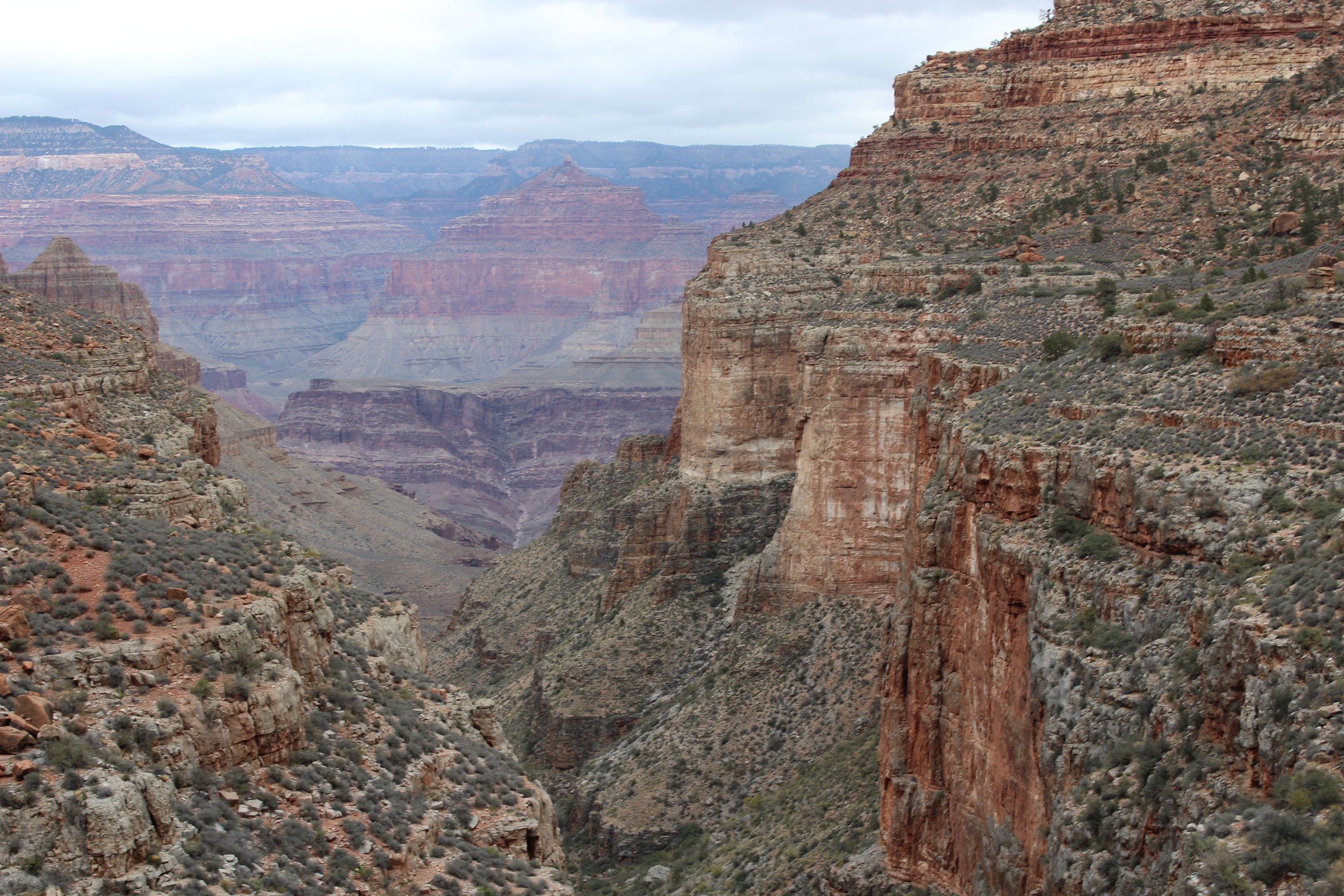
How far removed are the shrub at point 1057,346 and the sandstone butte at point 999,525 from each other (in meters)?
0.07

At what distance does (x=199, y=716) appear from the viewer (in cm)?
2525

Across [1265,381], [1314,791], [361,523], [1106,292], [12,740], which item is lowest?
[361,523]

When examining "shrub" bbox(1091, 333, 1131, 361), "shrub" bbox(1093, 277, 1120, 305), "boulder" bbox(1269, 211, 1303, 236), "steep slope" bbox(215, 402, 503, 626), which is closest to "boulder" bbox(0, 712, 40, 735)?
"shrub" bbox(1091, 333, 1131, 361)

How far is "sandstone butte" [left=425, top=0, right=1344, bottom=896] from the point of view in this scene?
22.1 metres

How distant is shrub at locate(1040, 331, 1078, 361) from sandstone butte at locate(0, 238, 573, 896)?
48.8 feet

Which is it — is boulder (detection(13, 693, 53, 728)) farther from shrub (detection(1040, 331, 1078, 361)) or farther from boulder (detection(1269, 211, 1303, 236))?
boulder (detection(1269, 211, 1303, 236))

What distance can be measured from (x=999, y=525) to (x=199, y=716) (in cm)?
1436

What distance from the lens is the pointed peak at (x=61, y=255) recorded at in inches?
5940

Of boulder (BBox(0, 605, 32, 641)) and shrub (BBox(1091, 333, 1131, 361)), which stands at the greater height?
shrub (BBox(1091, 333, 1131, 361))

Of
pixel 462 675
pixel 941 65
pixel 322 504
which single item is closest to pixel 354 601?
pixel 462 675

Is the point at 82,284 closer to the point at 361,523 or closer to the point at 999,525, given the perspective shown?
the point at 361,523

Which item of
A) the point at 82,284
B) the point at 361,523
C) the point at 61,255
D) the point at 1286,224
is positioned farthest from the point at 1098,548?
the point at 61,255

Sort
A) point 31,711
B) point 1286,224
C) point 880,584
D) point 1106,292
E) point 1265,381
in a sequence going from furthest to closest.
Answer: point 880,584, point 1286,224, point 1106,292, point 1265,381, point 31,711

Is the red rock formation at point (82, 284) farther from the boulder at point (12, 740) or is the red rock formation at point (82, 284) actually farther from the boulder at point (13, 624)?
the boulder at point (12, 740)
